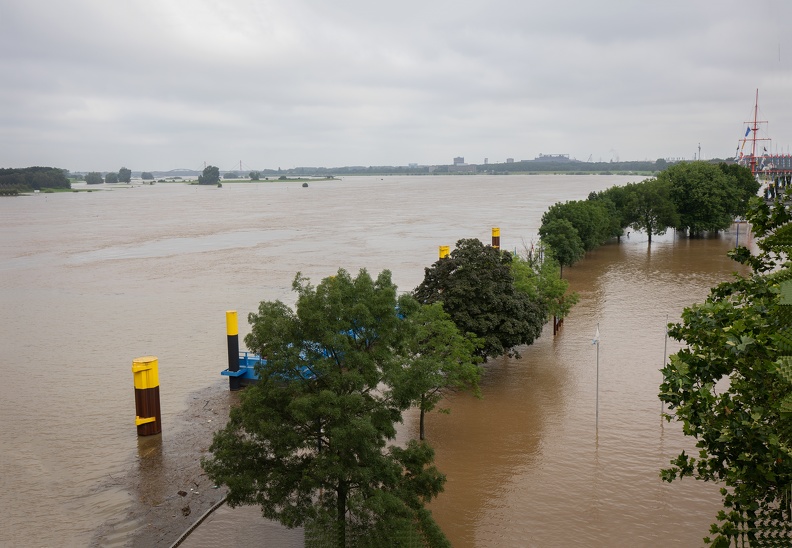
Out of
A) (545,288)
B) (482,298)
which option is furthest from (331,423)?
(545,288)

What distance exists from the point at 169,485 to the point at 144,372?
403 centimetres

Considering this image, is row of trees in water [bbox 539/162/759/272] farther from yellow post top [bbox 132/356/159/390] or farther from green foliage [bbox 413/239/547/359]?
yellow post top [bbox 132/356/159/390]

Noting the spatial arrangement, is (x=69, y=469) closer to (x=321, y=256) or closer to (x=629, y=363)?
(x=629, y=363)

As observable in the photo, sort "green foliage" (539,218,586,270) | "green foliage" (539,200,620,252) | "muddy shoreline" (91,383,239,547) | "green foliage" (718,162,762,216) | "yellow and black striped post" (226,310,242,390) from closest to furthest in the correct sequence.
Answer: "muddy shoreline" (91,383,239,547) < "yellow and black striped post" (226,310,242,390) < "green foliage" (539,218,586,270) < "green foliage" (539,200,620,252) < "green foliage" (718,162,762,216)

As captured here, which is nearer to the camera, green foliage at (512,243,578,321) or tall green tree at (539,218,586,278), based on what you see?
green foliage at (512,243,578,321)

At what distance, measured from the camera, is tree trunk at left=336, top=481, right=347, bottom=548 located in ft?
39.7

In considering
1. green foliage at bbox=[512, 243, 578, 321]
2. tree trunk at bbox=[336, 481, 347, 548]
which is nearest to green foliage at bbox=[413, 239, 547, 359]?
green foliage at bbox=[512, 243, 578, 321]

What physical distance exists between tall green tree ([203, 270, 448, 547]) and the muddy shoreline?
3.77 meters

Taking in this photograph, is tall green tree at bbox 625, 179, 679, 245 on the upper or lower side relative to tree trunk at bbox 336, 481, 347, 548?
upper

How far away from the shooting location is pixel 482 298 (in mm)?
22641

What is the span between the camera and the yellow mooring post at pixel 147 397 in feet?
66.0

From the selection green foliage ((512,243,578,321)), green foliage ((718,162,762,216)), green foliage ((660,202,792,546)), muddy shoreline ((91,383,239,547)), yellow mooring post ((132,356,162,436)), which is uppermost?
green foliage ((718,162,762,216))

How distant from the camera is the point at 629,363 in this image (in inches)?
1023

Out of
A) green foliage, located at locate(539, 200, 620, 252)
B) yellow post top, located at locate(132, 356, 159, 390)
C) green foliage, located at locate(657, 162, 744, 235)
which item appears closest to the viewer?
yellow post top, located at locate(132, 356, 159, 390)
